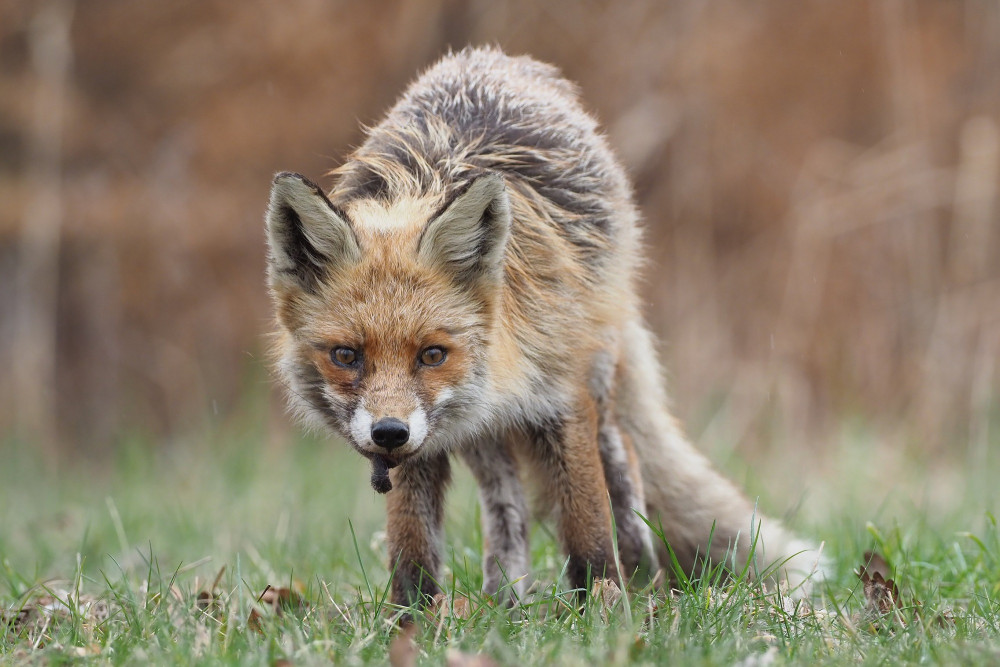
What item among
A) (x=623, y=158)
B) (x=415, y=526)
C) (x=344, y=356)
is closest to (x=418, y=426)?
(x=344, y=356)

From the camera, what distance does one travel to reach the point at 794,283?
11.2m

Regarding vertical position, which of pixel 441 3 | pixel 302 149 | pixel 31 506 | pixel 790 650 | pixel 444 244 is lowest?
pixel 31 506

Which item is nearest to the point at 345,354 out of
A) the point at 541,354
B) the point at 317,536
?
the point at 541,354

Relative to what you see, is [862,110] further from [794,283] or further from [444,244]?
[444,244]

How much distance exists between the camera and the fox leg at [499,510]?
5148 mm

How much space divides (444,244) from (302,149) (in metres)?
8.16

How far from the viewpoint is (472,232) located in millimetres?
4445

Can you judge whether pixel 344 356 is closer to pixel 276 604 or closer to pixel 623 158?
pixel 276 604

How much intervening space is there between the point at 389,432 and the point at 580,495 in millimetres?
1165

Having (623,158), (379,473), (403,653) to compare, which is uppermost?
(623,158)

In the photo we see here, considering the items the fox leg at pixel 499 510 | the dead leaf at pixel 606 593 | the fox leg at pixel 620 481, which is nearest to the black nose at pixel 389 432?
the dead leaf at pixel 606 593

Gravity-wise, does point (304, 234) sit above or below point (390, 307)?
above

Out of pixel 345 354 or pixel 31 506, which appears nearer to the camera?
pixel 345 354

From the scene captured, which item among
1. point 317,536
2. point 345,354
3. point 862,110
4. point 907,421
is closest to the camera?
point 345,354
